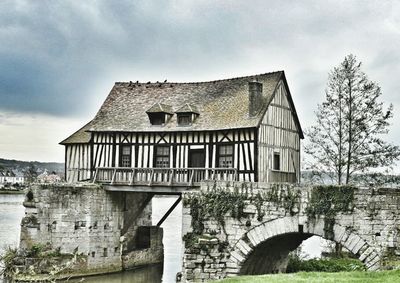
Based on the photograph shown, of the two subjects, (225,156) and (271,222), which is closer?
(271,222)

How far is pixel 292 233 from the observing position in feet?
59.3

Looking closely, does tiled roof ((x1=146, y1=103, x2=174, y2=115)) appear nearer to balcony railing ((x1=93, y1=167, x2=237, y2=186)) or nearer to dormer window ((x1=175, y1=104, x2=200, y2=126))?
dormer window ((x1=175, y1=104, x2=200, y2=126))

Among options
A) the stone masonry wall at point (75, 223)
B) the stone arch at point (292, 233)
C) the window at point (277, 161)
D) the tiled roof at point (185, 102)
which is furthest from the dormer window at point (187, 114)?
the stone arch at point (292, 233)

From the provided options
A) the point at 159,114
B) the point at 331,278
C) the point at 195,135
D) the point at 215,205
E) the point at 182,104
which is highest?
the point at 182,104

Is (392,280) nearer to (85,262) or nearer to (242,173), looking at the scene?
(242,173)

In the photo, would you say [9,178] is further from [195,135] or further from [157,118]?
[195,135]

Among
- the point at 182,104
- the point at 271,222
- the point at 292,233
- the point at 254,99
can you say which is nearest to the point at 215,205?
the point at 271,222

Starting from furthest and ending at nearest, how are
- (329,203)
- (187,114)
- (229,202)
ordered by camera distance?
(187,114)
(229,202)
(329,203)

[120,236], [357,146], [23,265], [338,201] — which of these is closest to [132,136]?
[120,236]

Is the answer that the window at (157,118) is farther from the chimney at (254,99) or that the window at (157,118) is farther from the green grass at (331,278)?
the green grass at (331,278)

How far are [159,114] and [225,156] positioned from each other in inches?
165

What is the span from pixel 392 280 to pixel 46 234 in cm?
1621

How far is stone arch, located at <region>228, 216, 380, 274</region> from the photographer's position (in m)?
16.8

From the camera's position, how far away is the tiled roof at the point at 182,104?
981 inches
